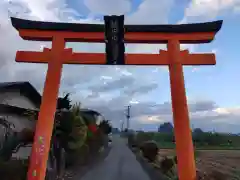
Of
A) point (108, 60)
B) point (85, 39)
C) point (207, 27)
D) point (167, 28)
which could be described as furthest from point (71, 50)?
point (207, 27)

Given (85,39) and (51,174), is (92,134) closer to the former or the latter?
(51,174)

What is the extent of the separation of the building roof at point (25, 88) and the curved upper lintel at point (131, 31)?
15.6 ft

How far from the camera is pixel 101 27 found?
34.8 feet

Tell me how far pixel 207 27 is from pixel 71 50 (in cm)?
514

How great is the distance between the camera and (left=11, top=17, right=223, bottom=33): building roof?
10.7m

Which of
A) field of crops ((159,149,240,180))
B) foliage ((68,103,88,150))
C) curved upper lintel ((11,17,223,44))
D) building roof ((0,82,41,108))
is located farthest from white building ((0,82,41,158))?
field of crops ((159,149,240,180))

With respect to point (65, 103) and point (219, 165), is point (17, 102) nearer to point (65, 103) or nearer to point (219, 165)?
point (65, 103)

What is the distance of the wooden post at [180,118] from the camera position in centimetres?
955

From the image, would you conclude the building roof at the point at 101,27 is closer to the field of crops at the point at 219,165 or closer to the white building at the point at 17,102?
the white building at the point at 17,102

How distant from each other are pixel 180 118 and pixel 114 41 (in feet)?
11.8

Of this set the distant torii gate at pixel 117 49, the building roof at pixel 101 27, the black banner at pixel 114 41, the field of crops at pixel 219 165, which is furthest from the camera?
the field of crops at pixel 219 165

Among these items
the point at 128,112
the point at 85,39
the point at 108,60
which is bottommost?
the point at 108,60

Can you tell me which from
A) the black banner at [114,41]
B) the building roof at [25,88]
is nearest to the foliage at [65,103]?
the building roof at [25,88]

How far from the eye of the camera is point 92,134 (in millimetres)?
21047
